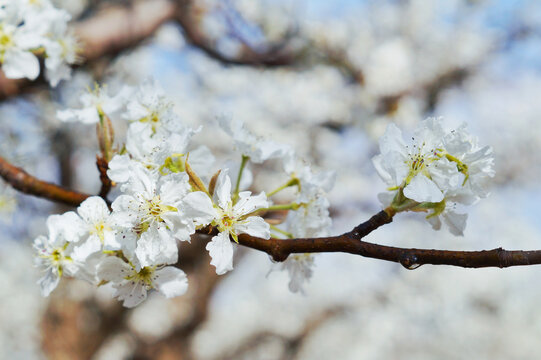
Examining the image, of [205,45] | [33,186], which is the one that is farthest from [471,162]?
[205,45]

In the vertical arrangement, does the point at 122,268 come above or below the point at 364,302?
above

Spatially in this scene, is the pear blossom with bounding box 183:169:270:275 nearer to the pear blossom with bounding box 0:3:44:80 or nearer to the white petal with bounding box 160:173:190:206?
the white petal with bounding box 160:173:190:206

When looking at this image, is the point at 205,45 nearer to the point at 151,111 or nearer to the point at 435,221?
the point at 151,111

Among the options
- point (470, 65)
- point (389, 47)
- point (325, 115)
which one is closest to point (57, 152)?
point (325, 115)

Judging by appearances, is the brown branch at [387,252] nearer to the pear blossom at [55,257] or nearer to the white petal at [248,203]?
the white petal at [248,203]

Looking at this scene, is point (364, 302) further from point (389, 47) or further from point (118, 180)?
point (118, 180)

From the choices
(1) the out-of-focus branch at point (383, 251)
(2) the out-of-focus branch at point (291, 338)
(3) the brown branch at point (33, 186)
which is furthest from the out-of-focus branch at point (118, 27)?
(2) the out-of-focus branch at point (291, 338)
